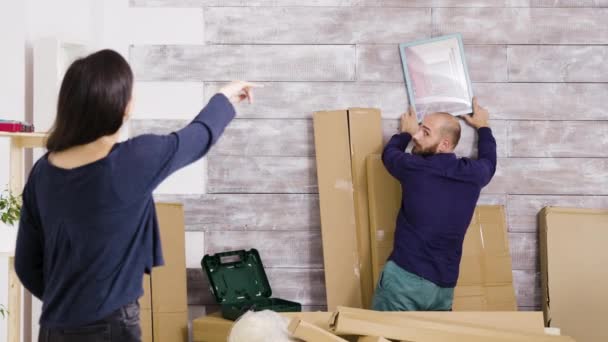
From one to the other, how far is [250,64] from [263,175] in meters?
0.53

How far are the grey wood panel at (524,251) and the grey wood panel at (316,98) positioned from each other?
2.71ft

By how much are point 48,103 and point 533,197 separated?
2.22 m

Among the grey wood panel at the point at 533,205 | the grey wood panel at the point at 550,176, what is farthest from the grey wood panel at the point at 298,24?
the grey wood panel at the point at 533,205

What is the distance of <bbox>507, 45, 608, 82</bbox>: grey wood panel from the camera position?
3.49 metres

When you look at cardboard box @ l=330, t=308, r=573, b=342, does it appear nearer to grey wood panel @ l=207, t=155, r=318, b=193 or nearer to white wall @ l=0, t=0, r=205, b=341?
grey wood panel @ l=207, t=155, r=318, b=193

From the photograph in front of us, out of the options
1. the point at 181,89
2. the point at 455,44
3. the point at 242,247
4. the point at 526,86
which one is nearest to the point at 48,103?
the point at 181,89

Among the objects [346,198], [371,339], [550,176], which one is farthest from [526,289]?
[371,339]

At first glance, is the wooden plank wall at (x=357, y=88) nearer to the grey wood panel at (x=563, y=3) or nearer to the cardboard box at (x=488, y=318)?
the grey wood panel at (x=563, y=3)

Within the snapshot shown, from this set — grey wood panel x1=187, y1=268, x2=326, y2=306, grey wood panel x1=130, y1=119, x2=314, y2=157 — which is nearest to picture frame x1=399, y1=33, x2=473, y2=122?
grey wood panel x1=130, y1=119, x2=314, y2=157

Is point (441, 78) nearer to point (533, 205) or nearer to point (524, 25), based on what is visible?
point (524, 25)

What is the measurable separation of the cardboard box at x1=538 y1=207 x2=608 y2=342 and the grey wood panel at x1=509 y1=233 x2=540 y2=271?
0.22 ft

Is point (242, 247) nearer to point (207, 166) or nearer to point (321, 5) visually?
point (207, 166)

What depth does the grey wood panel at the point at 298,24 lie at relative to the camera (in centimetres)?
350

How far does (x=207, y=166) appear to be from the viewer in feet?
11.5
